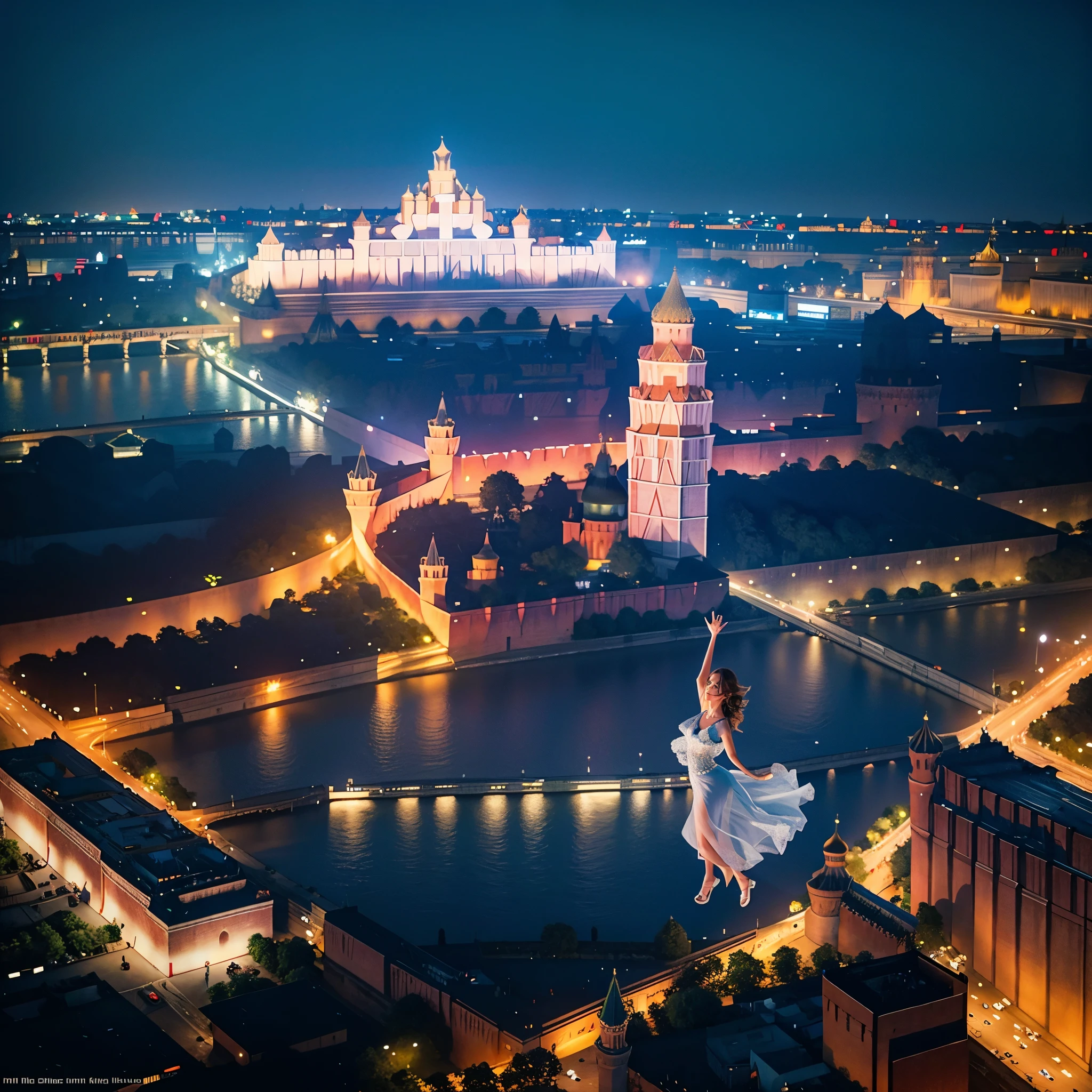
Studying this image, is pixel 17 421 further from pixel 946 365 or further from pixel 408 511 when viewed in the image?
pixel 946 365

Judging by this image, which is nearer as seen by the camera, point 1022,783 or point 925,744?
point 1022,783

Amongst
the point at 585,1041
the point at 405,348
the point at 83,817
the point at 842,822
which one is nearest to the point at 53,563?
the point at 83,817

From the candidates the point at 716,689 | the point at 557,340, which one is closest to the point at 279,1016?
the point at 716,689

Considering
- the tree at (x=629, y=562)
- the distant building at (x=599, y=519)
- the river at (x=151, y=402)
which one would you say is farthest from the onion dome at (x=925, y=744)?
the river at (x=151, y=402)

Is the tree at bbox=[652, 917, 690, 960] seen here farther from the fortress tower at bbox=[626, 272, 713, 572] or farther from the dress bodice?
the fortress tower at bbox=[626, 272, 713, 572]

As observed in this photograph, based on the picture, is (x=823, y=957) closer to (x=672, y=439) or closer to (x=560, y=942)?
A: (x=560, y=942)

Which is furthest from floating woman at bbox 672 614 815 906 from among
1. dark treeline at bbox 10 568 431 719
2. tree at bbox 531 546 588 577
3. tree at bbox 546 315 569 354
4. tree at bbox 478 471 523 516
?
tree at bbox 546 315 569 354
